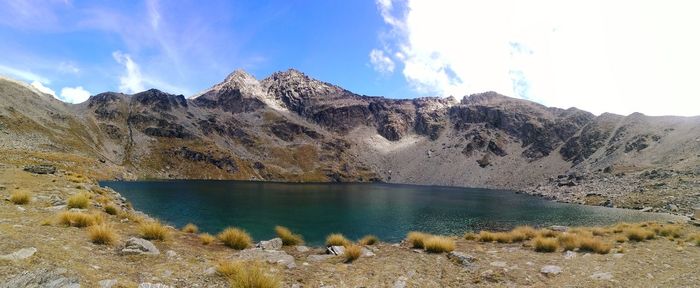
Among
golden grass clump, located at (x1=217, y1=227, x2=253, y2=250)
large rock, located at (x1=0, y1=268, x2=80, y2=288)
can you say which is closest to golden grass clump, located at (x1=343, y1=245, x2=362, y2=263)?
golden grass clump, located at (x1=217, y1=227, x2=253, y2=250)

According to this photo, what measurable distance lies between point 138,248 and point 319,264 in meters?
6.33

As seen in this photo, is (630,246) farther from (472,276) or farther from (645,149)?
(645,149)

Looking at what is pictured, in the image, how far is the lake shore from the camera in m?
9.42

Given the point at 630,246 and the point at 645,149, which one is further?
the point at 645,149

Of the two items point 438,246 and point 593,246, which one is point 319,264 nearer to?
point 438,246

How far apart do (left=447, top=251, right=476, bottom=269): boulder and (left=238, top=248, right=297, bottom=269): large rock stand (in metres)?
6.93

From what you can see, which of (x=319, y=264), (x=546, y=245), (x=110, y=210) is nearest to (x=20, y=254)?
(x=319, y=264)

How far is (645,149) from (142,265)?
660ft

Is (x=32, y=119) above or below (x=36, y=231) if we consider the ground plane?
above

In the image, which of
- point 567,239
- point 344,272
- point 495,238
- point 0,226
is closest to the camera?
point 0,226

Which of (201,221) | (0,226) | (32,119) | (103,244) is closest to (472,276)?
(103,244)

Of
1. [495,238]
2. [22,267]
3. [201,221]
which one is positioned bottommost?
[201,221]

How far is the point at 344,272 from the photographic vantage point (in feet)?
43.7

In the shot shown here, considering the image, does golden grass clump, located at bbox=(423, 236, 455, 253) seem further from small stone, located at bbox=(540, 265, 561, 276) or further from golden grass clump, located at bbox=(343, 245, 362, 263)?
small stone, located at bbox=(540, 265, 561, 276)
